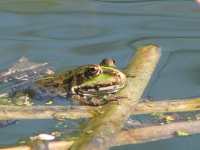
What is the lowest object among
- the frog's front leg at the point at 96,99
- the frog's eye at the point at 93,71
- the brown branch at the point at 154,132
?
the brown branch at the point at 154,132

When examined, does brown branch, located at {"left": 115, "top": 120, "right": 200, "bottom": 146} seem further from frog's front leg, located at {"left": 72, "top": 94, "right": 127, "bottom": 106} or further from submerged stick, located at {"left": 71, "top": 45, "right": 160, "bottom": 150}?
frog's front leg, located at {"left": 72, "top": 94, "right": 127, "bottom": 106}

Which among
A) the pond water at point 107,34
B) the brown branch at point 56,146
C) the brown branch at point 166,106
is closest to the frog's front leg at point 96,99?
the brown branch at point 166,106

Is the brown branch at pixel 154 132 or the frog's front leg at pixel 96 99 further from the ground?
the frog's front leg at pixel 96 99

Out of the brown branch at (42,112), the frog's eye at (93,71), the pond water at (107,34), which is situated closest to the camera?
the brown branch at (42,112)

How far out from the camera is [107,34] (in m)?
5.62

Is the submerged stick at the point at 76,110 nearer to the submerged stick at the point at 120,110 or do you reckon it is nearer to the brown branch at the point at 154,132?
the submerged stick at the point at 120,110

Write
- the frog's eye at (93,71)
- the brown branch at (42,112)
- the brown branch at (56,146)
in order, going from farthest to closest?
the frog's eye at (93,71) → the brown branch at (42,112) → the brown branch at (56,146)

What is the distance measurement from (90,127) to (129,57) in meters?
1.65

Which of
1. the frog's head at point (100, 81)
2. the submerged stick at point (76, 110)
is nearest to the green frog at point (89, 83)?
the frog's head at point (100, 81)

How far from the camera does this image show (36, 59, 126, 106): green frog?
3916 millimetres

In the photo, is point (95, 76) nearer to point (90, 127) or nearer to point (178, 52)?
point (90, 127)

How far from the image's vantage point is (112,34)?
220 inches

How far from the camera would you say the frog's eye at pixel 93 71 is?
12.8ft

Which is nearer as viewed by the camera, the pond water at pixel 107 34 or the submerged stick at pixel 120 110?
the submerged stick at pixel 120 110
